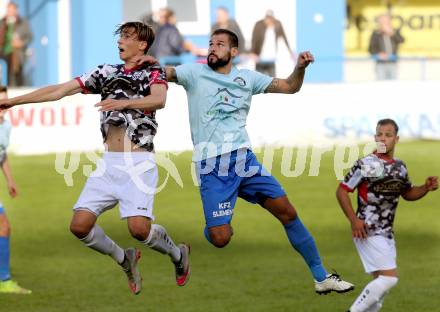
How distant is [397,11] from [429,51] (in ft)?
7.71

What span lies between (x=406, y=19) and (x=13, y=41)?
17.4 metres

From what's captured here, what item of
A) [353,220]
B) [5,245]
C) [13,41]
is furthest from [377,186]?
[13,41]

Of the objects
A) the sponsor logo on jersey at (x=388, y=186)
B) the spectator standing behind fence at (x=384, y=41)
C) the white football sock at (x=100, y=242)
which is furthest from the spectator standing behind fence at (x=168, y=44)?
the sponsor logo on jersey at (x=388, y=186)

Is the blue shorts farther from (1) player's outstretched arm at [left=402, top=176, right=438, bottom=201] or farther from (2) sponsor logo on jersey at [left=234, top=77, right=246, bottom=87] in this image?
(1) player's outstretched arm at [left=402, top=176, right=438, bottom=201]

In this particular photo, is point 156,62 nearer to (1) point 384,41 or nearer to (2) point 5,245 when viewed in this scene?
(2) point 5,245

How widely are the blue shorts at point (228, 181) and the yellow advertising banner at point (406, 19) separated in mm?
27882

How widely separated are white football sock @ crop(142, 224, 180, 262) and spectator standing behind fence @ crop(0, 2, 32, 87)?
15.4m

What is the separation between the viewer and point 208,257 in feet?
53.9

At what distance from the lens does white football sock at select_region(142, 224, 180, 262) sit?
11016mm

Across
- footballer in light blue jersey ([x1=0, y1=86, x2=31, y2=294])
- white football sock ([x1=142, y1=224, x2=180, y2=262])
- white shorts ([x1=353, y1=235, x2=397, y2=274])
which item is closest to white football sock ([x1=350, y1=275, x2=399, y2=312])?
white shorts ([x1=353, y1=235, x2=397, y2=274])

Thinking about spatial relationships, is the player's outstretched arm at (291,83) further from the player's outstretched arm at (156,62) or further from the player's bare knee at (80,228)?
the player's bare knee at (80,228)

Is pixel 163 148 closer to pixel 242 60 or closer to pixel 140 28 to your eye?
pixel 242 60

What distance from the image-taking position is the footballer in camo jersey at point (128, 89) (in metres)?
10.6

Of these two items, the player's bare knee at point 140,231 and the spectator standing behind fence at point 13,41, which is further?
the spectator standing behind fence at point 13,41
